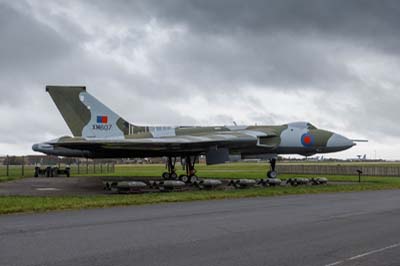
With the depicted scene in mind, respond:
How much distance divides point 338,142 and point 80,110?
598 inches

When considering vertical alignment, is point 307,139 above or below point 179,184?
above

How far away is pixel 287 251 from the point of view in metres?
7.41

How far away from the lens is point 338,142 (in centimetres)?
2877

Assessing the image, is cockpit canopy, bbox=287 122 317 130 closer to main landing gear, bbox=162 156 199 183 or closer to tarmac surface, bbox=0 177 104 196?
main landing gear, bbox=162 156 199 183

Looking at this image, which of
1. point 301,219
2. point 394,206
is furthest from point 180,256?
point 394,206

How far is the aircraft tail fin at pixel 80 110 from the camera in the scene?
1061 inches

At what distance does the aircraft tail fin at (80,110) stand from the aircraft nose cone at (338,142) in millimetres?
13194

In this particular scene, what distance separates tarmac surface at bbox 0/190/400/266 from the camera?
22.5ft

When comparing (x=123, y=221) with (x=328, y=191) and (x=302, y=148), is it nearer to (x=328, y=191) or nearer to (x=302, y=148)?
(x=328, y=191)

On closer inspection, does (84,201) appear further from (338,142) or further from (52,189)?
(338,142)

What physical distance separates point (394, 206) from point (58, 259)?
37.0 ft

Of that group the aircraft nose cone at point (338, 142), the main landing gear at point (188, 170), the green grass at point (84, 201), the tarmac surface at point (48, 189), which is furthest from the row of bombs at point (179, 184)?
the main landing gear at point (188, 170)

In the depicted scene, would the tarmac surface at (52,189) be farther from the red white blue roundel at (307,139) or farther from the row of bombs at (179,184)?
the red white blue roundel at (307,139)

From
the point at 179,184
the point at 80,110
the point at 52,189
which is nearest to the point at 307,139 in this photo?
the point at 179,184
